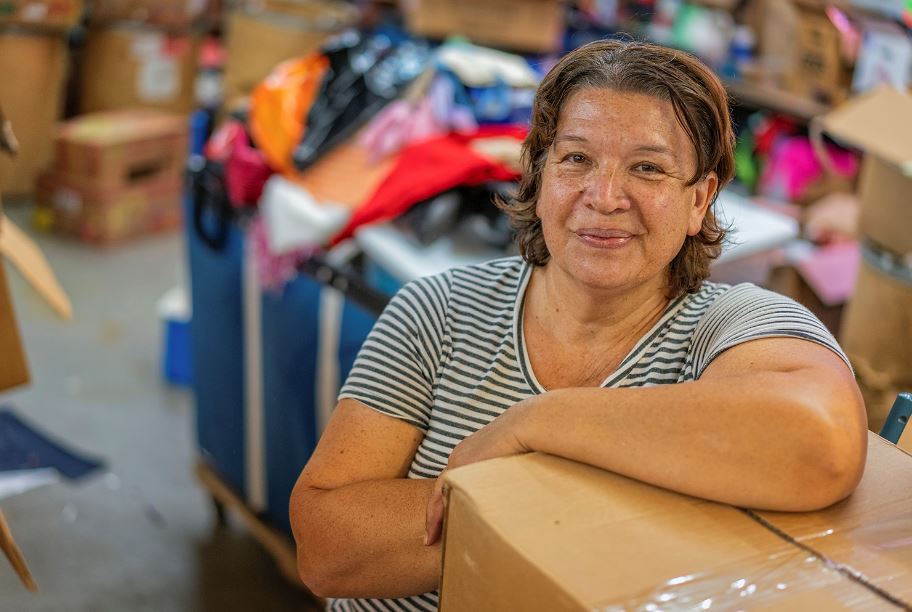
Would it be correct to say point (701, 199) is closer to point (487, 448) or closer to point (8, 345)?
point (487, 448)

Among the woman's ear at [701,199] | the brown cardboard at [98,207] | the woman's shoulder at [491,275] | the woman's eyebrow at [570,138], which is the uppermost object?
the woman's eyebrow at [570,138]

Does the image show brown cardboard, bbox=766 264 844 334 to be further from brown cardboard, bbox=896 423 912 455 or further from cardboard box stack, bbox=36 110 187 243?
cardboard box stack, bbox=36 110 187 243

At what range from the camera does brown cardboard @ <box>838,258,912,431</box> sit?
6.33 ft

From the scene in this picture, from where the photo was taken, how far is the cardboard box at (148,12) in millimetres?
5320

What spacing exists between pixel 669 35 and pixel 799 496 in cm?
395

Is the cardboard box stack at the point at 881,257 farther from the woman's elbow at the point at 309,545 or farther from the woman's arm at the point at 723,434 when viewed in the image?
the woman's elbow at the point at 309,545

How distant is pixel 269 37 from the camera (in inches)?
186

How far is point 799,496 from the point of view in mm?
936

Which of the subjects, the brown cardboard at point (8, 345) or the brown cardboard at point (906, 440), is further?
the brown cardboard at point (8, 345)

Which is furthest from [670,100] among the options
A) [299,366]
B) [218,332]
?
[218,332]

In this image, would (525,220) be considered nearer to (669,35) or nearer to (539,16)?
(539,16)

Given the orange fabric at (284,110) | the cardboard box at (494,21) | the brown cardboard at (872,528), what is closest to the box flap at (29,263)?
the orange fabric at (284,110)

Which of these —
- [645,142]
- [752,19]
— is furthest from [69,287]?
[645,142]

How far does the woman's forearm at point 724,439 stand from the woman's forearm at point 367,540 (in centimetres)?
23
